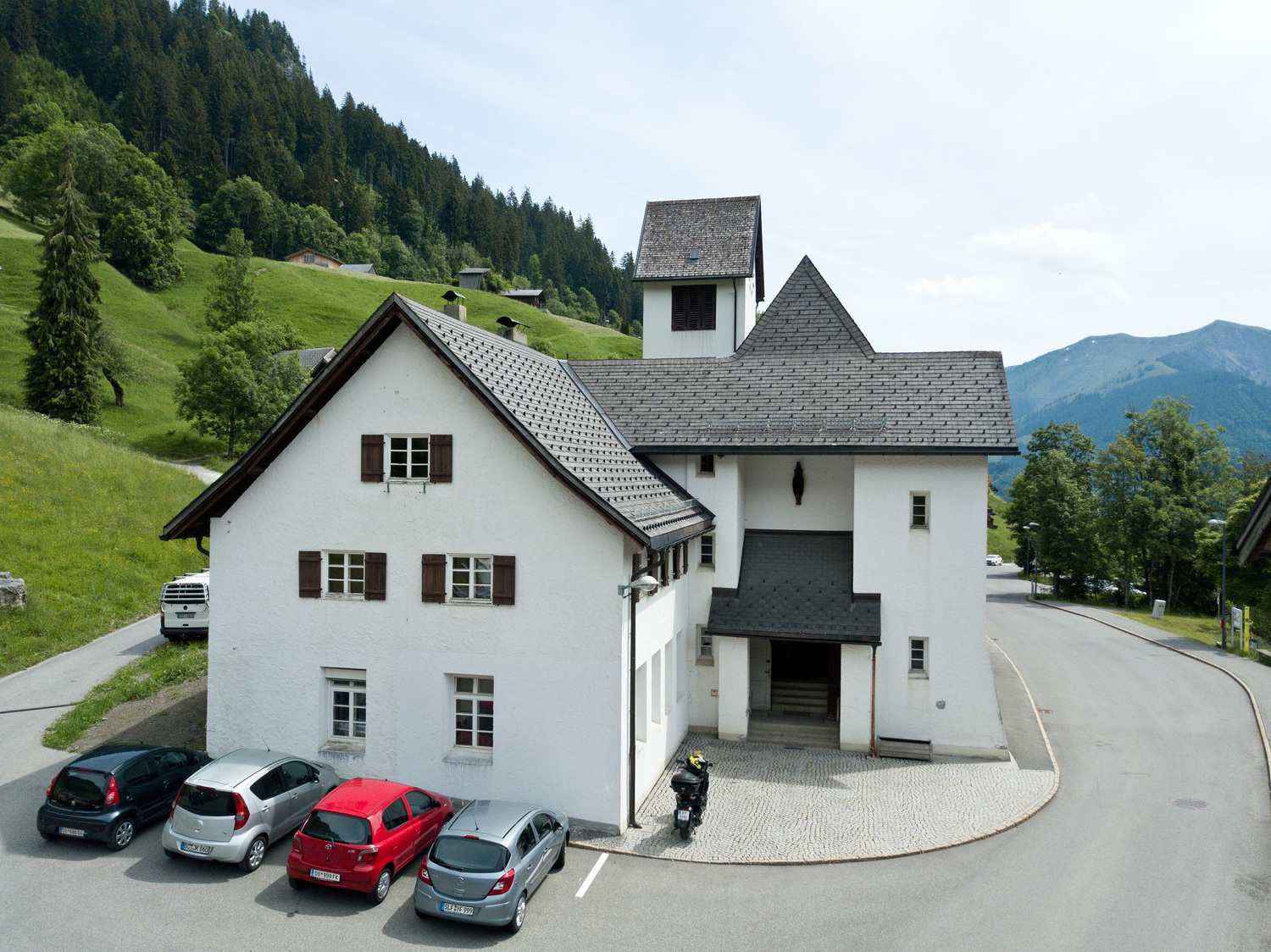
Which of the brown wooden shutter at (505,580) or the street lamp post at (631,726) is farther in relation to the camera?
the brown wooden shutter at (505,580)

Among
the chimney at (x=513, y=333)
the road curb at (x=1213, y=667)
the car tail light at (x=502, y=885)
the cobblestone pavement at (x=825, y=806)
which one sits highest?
the chimney at (x=513, y=333)

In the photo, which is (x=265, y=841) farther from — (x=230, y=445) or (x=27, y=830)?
(x=230, y=445)

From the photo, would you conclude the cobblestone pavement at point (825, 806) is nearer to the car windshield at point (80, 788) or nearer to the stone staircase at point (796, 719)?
the stone staircase at point (796, 719)

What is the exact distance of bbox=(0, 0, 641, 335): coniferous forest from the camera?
110175 mm

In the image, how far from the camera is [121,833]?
13.5 m

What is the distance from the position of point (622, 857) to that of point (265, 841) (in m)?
5.95

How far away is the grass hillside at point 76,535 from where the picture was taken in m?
26.3

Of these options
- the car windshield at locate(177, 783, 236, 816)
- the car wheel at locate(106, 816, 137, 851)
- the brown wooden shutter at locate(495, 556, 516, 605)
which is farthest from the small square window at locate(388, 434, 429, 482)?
the car wheel at locate(106, 816, 137, 851)

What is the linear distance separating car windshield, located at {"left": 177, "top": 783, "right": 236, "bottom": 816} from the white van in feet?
44.7

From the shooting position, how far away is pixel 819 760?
19.4 meters

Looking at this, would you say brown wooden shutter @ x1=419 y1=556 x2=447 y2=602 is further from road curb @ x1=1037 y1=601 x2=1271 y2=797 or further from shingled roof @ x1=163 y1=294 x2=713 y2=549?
road curb @ x1=1037 y1=601 x2=1271 y2=797

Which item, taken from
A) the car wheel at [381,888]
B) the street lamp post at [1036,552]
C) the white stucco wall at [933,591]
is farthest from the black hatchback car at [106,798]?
the street lamp post at [1036,552]

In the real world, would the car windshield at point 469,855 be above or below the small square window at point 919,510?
below

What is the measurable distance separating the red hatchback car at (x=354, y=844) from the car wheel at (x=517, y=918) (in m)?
2.14
